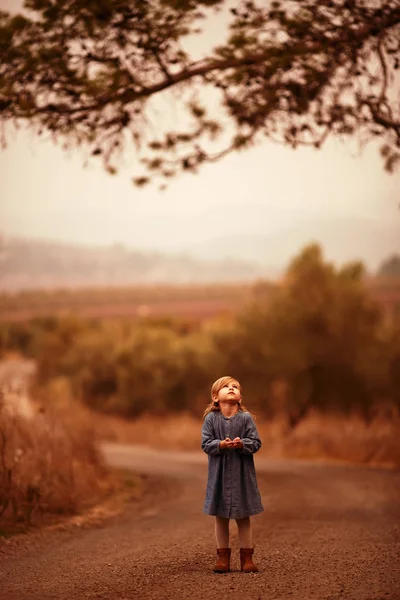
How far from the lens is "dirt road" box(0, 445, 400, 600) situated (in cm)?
576

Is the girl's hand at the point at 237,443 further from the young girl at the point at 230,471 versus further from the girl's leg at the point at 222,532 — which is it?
the girl's leg at the point at 222,532

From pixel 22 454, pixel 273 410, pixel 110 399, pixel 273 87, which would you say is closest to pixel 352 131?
pixel 273 87

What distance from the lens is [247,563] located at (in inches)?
249

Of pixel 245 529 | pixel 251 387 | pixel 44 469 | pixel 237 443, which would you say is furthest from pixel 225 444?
pixel 251 387

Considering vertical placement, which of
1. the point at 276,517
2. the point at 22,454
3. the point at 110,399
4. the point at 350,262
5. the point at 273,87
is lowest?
the point at 110,399

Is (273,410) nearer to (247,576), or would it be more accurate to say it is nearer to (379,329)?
(379,329)

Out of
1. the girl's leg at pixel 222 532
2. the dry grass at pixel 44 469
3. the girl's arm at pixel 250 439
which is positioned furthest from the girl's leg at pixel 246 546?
the dry grass at pixel 44 469

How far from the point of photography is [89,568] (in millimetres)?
6750

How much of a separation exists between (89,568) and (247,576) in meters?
1.40

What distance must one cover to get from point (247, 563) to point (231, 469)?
2.39ft

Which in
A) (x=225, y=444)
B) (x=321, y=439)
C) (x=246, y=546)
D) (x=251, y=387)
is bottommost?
(x=321, y=439)

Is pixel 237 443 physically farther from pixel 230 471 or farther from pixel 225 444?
pixel 230 471

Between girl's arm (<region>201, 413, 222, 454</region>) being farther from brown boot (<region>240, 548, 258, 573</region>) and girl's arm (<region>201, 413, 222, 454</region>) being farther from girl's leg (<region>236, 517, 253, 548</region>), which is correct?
brown boot (<region>240, 548, 258, 573</region>)

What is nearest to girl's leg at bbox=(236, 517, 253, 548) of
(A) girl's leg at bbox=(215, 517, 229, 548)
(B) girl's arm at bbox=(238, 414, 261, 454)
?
(A) girl's leg at bbox=(215, 517, 229, 548)
